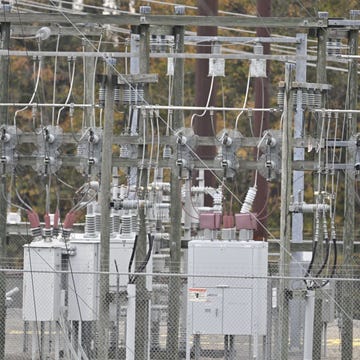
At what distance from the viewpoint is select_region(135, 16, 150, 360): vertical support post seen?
19.5 m

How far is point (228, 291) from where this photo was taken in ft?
63.8

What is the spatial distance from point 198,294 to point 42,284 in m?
1.94

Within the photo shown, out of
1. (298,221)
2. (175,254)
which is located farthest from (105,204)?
(298,221)

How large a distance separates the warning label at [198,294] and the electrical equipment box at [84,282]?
3.97 ft

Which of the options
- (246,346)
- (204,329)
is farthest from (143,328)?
(246,346)

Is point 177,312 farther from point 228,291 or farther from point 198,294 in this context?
point 228,291

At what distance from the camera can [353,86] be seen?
20078mm

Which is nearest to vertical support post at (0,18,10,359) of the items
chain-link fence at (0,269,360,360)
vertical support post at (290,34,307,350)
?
chain-link fence at (0,269,360,360)

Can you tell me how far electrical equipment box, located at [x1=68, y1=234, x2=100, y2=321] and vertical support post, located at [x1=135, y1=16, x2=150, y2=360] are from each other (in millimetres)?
Result: 542

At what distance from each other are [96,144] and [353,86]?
11.1 ft

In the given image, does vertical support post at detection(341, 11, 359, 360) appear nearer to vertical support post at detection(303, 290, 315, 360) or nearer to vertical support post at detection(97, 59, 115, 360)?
vertical support post at detection(303, 290, 315, 360)

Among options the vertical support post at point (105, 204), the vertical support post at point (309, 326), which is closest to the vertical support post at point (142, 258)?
the vertical support post at point (105, 204)

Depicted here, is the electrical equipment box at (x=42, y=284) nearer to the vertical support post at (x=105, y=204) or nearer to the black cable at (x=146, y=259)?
the vertical support post at (x=105, y=204)

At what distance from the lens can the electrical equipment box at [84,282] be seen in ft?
64.1
